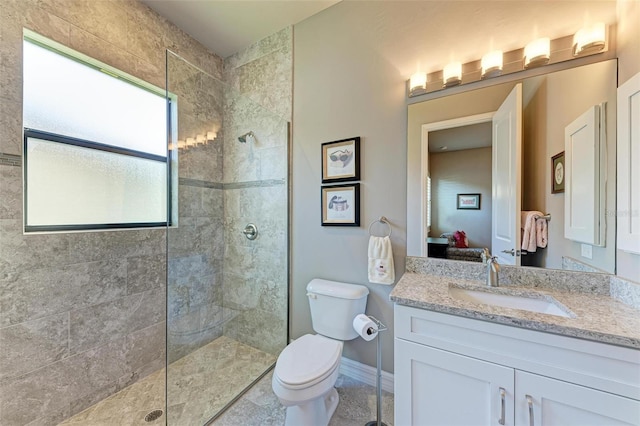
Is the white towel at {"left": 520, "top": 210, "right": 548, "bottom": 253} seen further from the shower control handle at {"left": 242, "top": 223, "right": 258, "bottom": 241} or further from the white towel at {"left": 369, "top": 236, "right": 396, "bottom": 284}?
the shower control handle at {"left": 242, "top": 223, "right": 258, "bottom": 241}

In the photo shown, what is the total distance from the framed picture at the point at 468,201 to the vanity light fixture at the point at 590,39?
2.69 ft

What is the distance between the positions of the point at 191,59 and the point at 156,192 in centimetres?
126

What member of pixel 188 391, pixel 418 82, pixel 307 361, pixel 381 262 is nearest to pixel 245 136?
pixel 418 82

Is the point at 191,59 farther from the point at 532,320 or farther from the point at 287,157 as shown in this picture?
the point at 532,320

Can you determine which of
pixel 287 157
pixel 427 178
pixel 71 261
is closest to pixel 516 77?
pixel 427 178

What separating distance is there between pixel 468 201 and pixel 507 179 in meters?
0.22

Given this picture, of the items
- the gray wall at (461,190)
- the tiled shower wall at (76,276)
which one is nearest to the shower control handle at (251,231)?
the tiled shower wall at (76,276)

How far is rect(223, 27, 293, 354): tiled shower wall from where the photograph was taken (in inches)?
81.8

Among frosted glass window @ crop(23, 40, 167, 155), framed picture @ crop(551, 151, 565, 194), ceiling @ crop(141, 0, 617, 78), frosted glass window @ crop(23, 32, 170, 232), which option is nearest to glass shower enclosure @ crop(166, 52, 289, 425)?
frosted glass window @ crop(23, 32, 170, 232)

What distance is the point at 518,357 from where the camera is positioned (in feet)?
3.04

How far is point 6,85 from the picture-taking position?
4.16ft

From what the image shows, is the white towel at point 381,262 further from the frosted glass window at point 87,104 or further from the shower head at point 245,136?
the frosted glass window at point 87,104

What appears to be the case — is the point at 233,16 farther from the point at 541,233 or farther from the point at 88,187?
the point at 541,233

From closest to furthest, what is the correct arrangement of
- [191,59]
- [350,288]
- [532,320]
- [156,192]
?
[532,320] → [350,288] → [156,192] → [191,59]
